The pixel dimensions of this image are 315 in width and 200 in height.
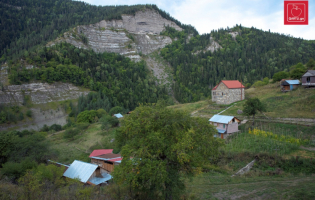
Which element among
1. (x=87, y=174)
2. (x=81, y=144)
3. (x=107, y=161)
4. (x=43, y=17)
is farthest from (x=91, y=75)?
(x=43, y=17)

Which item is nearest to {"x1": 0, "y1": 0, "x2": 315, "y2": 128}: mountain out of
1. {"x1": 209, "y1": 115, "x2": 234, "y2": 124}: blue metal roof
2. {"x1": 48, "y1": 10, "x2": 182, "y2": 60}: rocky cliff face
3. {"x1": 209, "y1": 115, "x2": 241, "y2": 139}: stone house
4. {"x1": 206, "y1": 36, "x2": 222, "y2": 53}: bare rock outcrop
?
{"x1": 206, "y1": 36, "x2": 222, "y2": 53}: bare rock outcrop

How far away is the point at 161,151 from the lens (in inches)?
362

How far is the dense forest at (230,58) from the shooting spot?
283 ft

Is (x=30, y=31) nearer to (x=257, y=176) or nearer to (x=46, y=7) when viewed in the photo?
(x=46, y=7)

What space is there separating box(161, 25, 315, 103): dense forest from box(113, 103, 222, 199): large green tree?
228ft

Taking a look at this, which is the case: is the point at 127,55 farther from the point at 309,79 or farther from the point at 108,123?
the point at 309,79

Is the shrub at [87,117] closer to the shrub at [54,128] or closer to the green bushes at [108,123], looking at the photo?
the shrub at [54,128]

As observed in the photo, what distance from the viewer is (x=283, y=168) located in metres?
15.6

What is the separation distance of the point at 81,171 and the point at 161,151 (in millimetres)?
15111

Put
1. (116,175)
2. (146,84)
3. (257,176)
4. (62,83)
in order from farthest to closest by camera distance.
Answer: (146,84) → (62,83) → (257,176) → (116,175)

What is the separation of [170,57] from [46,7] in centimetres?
13790

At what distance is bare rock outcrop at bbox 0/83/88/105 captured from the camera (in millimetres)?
59853

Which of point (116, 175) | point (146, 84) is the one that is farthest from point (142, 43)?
point (116, 175)

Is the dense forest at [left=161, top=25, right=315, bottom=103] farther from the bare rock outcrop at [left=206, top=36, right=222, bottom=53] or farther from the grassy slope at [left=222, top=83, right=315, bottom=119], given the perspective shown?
the grassy slope at [left=222, top=83, right=315, bottom=119]
